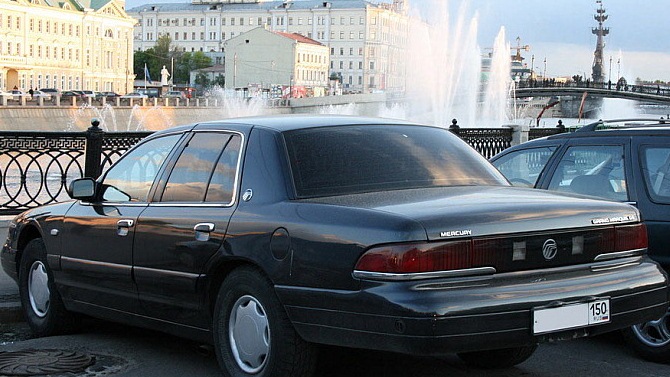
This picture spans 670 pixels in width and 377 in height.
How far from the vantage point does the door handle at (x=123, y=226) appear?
657 cm

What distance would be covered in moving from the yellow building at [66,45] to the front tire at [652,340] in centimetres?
11835

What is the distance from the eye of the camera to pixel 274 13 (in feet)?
607

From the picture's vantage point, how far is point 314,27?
7151 inches

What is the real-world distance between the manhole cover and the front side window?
1.06 m

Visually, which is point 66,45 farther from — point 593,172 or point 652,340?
point 652,340

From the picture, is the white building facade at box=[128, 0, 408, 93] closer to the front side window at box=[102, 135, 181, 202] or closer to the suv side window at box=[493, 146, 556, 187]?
the suv side window at box=[493, 146, 556, 187]

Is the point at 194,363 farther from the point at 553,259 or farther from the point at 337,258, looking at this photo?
the point at 553,259

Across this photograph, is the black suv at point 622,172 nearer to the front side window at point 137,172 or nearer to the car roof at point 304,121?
the car roof at point 304,121

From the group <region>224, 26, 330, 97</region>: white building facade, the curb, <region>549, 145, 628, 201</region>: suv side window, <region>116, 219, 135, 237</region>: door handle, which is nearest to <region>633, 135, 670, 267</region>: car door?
<region>549, 145, 628, 201</region>: suv side window

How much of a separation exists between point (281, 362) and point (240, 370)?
0.42 meters

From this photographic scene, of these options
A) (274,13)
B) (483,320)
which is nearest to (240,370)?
(483,320)

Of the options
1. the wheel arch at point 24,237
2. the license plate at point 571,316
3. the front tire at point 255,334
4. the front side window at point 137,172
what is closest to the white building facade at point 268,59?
the wheel arch at point 24,237

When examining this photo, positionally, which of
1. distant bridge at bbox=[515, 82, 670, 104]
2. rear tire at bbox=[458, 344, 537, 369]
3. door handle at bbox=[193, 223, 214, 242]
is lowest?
rear tire at bbox=[458, 344, 537, 369]

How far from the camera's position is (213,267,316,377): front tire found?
5320 mm
